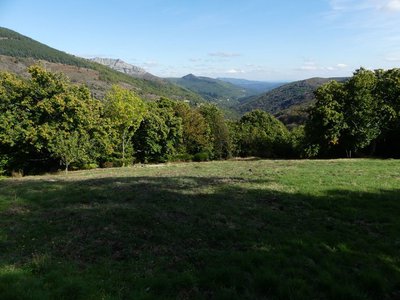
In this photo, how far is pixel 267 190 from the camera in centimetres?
1900

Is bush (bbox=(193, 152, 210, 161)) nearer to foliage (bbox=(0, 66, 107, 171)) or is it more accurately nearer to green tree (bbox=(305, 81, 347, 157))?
green tree (bbox=(305, 81, 347, 157))

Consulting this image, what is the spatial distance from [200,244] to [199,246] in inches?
6.0

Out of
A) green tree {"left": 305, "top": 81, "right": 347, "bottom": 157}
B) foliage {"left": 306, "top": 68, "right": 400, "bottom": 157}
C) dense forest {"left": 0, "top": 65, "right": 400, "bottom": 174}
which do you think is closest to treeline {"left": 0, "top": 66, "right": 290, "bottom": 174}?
dense forest {"left": 0, "top": 65, "right": 400, "bottom": 174}

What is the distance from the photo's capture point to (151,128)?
67.9 metres

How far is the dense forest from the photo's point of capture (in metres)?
44.5

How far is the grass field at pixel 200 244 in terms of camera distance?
8539 millimetres

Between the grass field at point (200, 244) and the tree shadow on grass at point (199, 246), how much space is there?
4 cm

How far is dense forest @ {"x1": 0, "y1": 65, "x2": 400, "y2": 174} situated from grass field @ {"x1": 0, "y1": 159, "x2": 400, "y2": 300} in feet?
92.6

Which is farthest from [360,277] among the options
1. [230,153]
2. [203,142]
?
[230,153]

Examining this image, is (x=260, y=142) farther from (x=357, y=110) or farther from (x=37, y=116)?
(x=37, y=116)

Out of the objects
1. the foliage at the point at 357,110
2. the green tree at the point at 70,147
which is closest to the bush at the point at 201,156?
the foliage at the point at 357,110

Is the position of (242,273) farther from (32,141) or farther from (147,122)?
(147,122)

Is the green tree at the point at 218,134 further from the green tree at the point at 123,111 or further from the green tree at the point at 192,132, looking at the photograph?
the green tree at the point at 123,111

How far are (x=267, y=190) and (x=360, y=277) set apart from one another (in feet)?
32.0
